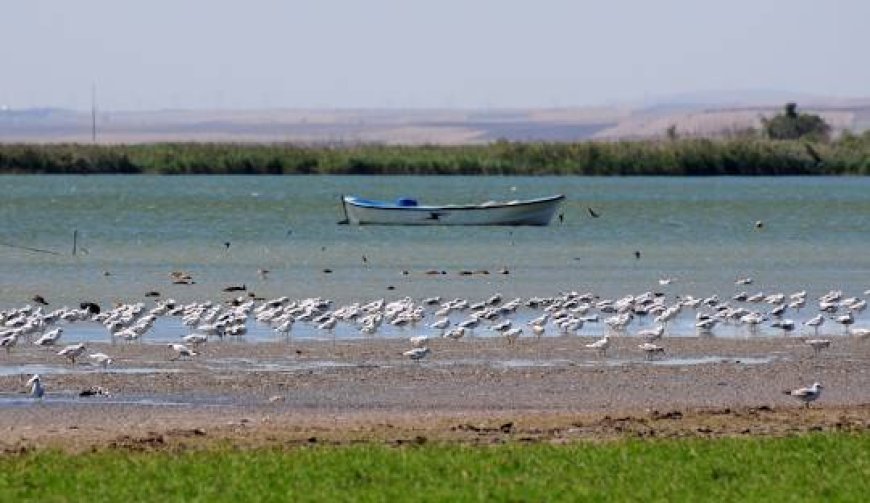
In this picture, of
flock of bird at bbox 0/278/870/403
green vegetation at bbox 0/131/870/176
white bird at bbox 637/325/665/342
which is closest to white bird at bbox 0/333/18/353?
flock of bird at bbox 0/278/870/403

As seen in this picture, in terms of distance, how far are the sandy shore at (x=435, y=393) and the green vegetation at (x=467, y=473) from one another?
1.10 m

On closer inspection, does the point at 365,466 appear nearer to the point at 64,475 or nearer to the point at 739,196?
the point at 64,475

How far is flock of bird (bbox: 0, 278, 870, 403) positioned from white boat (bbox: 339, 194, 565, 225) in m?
24.9

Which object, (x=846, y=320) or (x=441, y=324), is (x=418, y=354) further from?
(x=846, y=320)

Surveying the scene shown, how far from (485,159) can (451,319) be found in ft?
250

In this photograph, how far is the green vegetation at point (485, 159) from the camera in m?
105

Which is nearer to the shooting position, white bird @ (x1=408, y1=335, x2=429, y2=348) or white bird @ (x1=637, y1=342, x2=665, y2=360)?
white bird @ (x1=637, y1=342, x2=665, y2=360)

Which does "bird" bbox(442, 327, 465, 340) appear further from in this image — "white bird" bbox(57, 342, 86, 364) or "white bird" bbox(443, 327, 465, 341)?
"white bird" bbox(57, 342, 86, 364)

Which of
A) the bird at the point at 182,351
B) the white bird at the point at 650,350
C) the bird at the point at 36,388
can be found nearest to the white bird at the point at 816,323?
the white bird at the point at 650,350

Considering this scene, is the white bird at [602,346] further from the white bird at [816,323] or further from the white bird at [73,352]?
the white bird at [73,352]

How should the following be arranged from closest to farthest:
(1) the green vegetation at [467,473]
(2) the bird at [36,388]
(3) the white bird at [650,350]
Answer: (1) the green vegetation at [467,473], (2) the bird at [36,388], (3) the white bird at [650,350]

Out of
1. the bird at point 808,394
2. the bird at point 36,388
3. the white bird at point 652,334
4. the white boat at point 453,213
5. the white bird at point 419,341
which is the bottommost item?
the white boat at point 453,213

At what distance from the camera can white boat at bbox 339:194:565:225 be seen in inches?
2180

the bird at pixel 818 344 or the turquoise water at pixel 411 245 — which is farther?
the turquoise water at pixel 411 245
